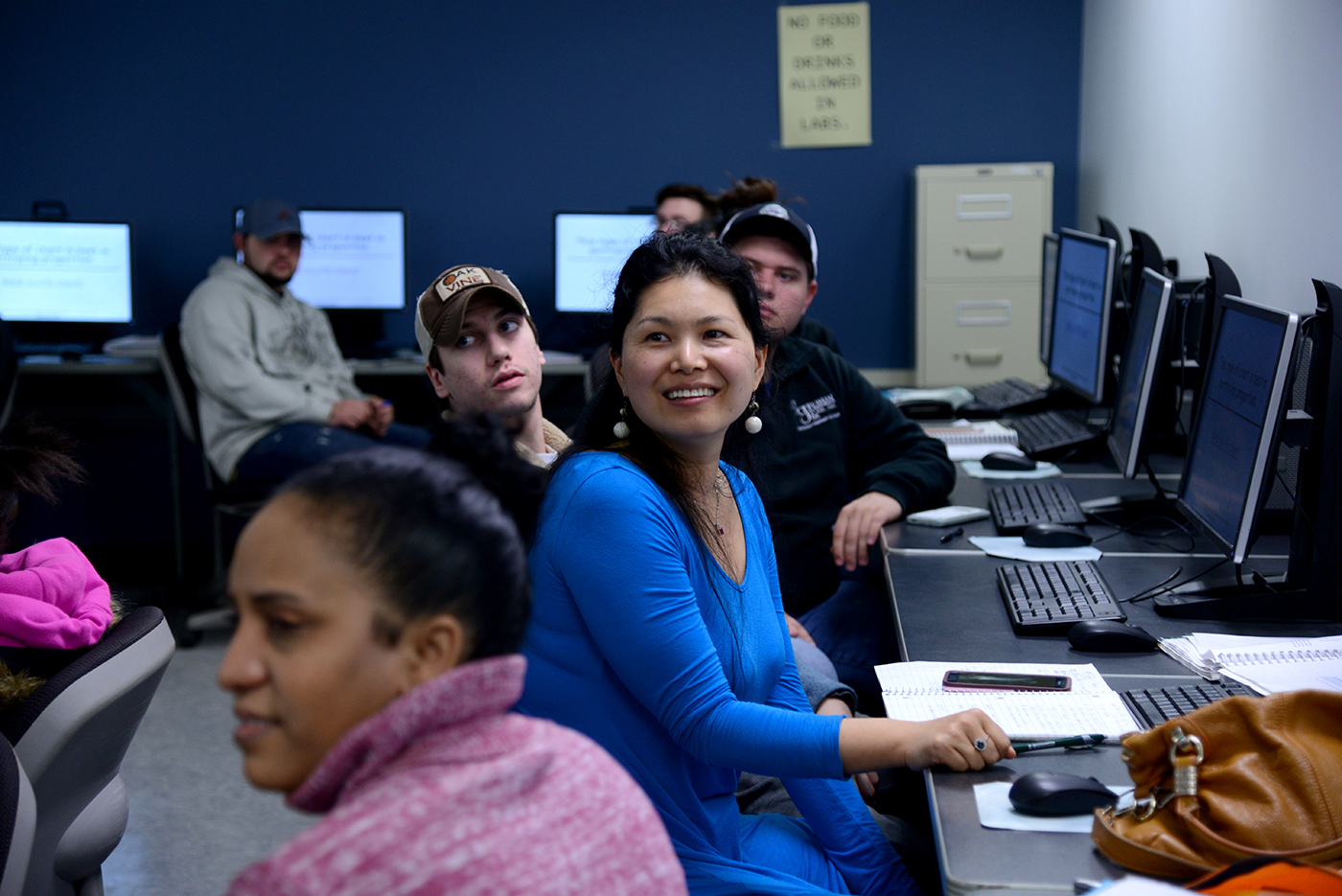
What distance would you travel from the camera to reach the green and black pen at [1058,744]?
3.97ft

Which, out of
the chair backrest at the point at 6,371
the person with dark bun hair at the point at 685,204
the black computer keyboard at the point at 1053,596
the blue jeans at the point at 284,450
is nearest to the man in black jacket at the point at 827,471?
the black computer keyboard at the point at 1053,596

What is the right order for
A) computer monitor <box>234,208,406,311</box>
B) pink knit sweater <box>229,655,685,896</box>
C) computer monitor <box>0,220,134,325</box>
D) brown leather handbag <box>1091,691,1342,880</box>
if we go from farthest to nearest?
computer monitor <box>234,208,406,311</box>
computer monitor <box>0,220,134,325</box>
brown leather handbag <box>1091,691,1342,880</box>
pink knit sweater <box>229,655,685,896</box>

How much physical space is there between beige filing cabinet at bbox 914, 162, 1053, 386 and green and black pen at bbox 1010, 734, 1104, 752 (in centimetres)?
322

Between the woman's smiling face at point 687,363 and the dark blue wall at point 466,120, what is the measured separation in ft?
11.1

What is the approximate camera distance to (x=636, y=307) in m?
1.43

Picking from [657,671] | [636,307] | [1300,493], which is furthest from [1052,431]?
[657,671]

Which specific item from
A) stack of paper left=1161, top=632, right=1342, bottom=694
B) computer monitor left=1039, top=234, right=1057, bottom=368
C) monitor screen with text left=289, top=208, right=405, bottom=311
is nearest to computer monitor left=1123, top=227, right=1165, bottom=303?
computer monitor left=1039, top=234, right=1057, bottom=368

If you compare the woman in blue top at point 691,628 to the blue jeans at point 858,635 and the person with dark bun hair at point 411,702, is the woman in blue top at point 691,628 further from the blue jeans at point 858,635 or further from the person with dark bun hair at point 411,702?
the blue jeans at point 858,635

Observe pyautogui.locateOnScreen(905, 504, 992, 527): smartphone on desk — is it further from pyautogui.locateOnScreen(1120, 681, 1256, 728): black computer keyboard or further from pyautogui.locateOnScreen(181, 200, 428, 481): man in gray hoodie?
pyautogui.locateOnScreen(181, 200, 428, 481): man in gray hoodie

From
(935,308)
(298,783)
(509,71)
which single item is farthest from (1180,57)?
(298,783)

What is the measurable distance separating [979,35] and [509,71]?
1896 millimetres

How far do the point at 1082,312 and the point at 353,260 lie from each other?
2766 millimetres

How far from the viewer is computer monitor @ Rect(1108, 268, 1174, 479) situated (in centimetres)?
219

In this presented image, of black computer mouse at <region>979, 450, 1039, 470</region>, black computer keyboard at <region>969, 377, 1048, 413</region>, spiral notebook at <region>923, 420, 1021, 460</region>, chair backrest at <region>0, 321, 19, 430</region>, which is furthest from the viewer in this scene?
black computer keyboard at <region>969, 377, 1048, 413</region>
